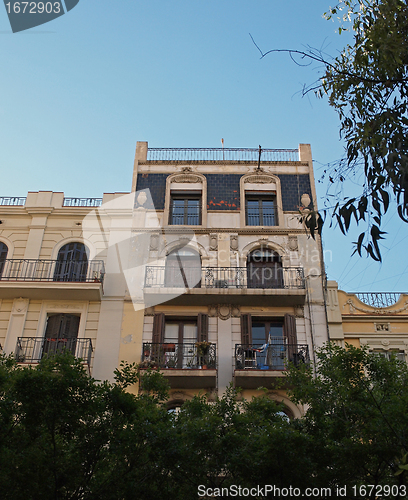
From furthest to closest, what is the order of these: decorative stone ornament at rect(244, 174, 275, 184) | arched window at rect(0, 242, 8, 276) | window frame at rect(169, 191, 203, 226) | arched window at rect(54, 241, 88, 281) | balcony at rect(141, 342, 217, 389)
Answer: decorative stone ornament at rect(244, 174, 275, 184) → window frame at rect(169, 191, 203, 226) → arched window at rect(0, 242, 8, 276) → arched window at rect(54, 241, 88, 281) → balcony at rect(141, 342, 217, 389)

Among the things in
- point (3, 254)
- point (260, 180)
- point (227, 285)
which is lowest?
point (227, 285)

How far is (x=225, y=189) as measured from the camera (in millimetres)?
19484

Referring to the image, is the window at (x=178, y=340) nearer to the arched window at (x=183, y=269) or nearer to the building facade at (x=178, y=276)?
the building facade at (x=178, y=276)

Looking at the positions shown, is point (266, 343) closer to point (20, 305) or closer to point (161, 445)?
point (161, 445)

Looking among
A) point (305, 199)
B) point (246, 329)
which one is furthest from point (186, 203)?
point (246, 329)

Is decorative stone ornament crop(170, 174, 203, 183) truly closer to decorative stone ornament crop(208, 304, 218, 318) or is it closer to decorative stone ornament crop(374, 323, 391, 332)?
decorative stone ornament crop(208, 304, 218, 318)

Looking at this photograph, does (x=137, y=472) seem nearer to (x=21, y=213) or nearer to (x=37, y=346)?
(x=37, y=346)

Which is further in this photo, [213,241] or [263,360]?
[213,241]

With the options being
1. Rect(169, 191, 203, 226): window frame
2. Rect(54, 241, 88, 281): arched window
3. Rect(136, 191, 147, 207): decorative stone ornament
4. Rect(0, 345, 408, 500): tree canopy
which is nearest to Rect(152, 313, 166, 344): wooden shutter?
Rect(54, 241, 88, 281): arched window

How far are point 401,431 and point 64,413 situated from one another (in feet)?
20.3

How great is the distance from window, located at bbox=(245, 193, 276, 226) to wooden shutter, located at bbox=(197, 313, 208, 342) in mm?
3964

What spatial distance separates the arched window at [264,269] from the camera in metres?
17.5

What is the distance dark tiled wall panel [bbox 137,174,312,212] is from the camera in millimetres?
19156

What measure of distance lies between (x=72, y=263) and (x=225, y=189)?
5.91m
